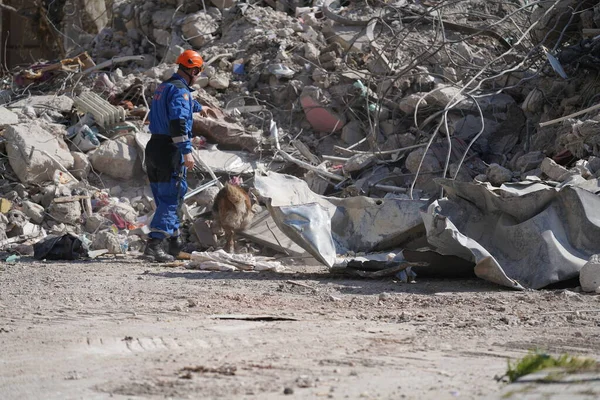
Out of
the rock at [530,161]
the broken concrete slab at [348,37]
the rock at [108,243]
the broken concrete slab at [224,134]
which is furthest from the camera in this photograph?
the broken concrete slab at [348,37]

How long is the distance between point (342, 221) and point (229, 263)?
111 cm

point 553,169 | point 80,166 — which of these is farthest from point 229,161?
point 553,169

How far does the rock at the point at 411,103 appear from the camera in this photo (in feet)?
37.0

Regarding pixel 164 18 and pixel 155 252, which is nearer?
pixel 155 252

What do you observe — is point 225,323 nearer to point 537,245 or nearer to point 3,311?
point 3,311

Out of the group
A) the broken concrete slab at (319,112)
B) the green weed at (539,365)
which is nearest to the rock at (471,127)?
the broken concrete slab at (319,112)

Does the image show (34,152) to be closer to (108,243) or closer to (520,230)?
(108,243)

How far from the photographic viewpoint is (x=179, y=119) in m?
8.48

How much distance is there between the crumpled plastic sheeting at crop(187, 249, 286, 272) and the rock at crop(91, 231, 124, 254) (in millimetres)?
Result: 1308

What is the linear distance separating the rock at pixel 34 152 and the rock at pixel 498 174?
5.05 meters

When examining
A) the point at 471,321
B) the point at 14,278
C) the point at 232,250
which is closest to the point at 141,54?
the point at 232,250

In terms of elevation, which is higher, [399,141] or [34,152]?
[399,141]

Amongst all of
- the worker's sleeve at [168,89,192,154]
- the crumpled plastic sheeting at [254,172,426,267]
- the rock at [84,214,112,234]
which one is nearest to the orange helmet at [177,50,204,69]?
the worker's sleeve at [168,89,192,154]

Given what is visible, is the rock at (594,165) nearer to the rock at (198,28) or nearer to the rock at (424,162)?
the rock at (424,162)
